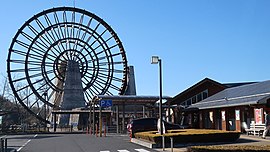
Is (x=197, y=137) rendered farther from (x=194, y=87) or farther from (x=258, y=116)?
(x=194, y=87)

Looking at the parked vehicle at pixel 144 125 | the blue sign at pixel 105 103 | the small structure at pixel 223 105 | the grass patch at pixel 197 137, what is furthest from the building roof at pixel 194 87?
the grass patch at pixel 197 137

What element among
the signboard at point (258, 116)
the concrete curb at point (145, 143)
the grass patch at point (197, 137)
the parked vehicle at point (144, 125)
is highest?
the signboard at point (258, 116)

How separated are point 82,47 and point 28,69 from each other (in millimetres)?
8119

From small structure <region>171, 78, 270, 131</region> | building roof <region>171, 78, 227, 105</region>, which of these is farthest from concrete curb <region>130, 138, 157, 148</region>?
building roof <region>171, 78, 227, 105</region>

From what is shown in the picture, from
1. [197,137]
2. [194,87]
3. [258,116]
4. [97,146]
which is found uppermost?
[194,87]

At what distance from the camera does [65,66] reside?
54844 mm

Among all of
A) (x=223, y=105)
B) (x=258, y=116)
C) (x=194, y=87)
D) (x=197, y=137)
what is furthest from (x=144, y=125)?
(x=194, y=87)

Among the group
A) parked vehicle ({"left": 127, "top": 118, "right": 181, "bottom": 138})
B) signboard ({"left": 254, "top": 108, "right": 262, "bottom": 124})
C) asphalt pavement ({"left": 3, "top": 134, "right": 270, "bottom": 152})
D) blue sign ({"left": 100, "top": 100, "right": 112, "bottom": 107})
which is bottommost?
asphalt pavement ({"left": 3, "top": 134, "right": 270, "bottom": 152})

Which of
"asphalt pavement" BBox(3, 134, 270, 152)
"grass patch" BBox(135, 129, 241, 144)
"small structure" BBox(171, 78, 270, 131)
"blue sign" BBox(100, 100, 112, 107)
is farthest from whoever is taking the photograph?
"blue sign" BBox(100, 100, 112, 107)

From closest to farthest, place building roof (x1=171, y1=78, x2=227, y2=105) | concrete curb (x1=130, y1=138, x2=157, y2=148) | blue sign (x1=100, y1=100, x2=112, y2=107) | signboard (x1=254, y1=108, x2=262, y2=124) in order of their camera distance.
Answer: concrete curb (x1=130, y1=138, x2=157, y2=148) < signboard (x1=254, y1=108, x2=262, y2=124) < blue sign (x1=100, y1=100, x2=112, y2=107) < building roof (x1=171, y1=78, x2=227, y2=105)

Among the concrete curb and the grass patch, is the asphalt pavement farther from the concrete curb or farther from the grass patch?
the grass patch

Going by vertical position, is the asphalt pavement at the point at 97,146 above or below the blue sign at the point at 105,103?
below

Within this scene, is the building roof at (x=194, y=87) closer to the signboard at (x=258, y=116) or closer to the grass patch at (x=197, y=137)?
the signboard at (x=258, y=116)

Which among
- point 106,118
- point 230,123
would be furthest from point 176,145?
point 106,118
